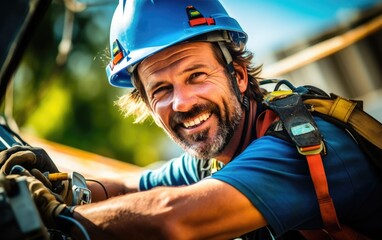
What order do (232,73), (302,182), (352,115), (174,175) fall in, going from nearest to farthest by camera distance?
1. (302,182)
2. (352,115)
3. (232,73)
4. (174,175)

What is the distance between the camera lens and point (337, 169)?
2.47 m

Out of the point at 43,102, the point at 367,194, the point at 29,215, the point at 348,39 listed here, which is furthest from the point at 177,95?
the point at 43,102

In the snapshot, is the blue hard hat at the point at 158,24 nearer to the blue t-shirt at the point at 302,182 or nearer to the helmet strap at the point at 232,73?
the helmet strap at the point at 232,73

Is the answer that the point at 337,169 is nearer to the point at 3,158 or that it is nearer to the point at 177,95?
the point at 177,95

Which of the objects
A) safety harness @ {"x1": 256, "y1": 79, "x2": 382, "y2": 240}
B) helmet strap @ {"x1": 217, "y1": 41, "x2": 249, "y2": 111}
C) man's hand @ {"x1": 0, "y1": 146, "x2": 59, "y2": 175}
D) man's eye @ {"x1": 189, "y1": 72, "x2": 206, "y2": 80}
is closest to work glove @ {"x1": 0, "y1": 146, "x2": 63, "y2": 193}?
man's hand @ {"x1": 0, "y1": 146, "x2": 59, "y2": 175}

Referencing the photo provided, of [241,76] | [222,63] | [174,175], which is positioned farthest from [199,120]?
[174,175]

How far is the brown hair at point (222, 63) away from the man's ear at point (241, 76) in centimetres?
3

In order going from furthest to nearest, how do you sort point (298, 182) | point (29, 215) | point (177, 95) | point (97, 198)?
point (97, 198)
point (177, 95)
point (298, 182)
point (29, 215)

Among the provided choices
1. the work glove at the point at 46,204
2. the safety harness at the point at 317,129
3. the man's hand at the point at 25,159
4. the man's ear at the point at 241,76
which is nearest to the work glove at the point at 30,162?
the man's hand at the point at 25,159

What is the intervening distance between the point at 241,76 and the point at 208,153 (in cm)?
63

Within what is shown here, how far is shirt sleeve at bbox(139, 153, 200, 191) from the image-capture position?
3.77m

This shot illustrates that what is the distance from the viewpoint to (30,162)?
252 cm

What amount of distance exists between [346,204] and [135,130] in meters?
15.6

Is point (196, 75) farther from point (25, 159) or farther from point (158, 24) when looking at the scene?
point (25, 159)
